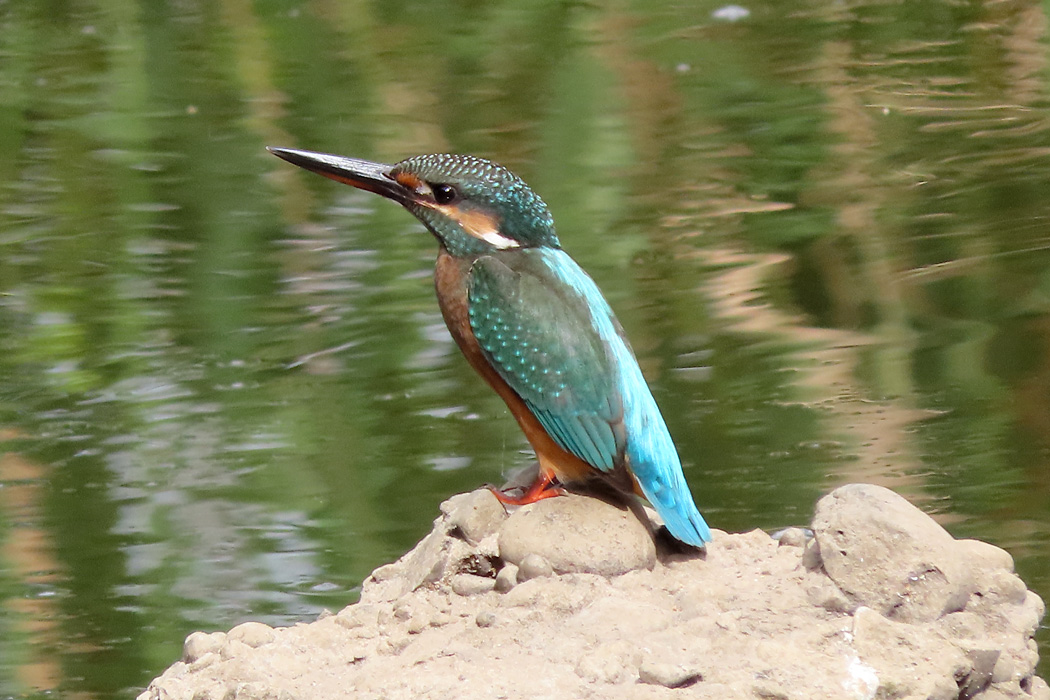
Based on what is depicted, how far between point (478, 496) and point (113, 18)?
7687 millimetres

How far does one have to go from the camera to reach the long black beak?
3291mm

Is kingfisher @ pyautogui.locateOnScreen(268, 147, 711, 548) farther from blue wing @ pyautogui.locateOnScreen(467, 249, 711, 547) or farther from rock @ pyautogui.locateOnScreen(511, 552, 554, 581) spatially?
rock @ pyautogui.locateOnScreen(511, 552, 554, 581)

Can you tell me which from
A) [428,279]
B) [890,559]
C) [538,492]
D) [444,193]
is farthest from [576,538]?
[428,279]

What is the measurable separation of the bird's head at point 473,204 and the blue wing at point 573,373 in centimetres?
11

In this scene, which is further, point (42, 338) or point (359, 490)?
point (42, 338)

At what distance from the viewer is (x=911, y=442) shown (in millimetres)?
4223

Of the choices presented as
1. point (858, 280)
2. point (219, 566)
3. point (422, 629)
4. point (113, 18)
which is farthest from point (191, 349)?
point (113, 18)

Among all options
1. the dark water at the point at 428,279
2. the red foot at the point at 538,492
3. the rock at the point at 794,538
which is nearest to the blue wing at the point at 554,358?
the red foot at the point at 538,492

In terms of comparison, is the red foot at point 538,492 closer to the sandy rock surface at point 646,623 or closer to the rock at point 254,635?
the sandy rock surface at point 646,623

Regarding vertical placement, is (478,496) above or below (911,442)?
above

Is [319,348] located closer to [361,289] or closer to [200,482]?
[361,289]

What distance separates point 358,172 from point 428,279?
2347 mm

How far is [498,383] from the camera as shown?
10.1 feet

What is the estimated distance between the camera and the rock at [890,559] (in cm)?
261
